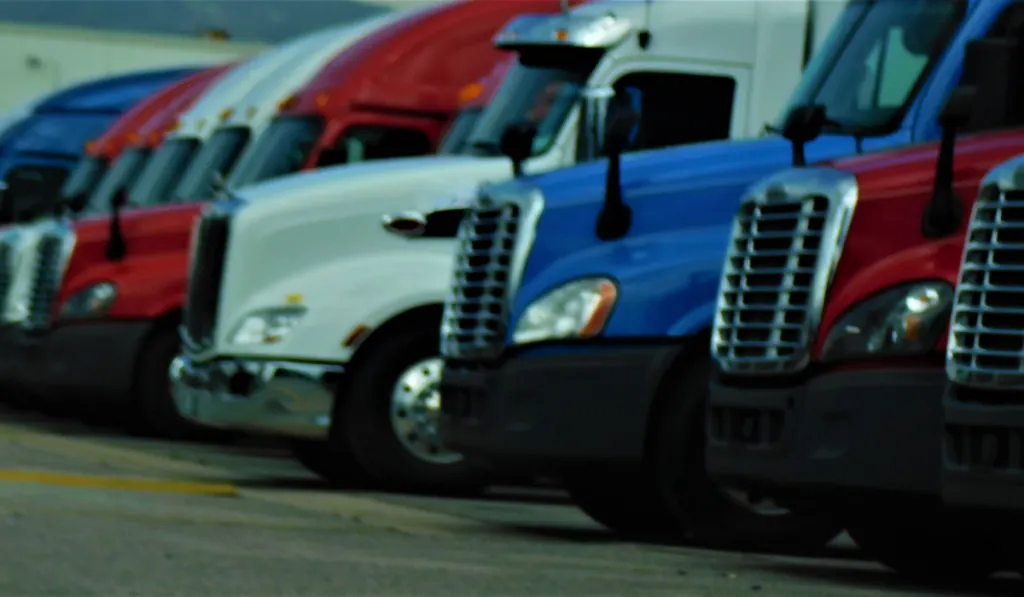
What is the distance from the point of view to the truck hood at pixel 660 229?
11.2 m

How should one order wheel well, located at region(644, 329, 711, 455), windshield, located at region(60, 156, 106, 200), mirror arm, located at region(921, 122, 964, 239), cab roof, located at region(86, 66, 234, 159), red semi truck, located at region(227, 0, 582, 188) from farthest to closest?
windshield, located at region(60, 156, 106, 200) < cab roof, located at region(86, 66, 234, 159) < red semi truck, located at region(227, 0, 582, 188) < wheel well, located at region(644, 329, 711, 455) < mirror arm, located at region(921, 122, 964, 239)

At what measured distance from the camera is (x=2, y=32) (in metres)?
42.5

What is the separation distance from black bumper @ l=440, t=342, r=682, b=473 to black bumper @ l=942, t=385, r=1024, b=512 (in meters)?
2.82

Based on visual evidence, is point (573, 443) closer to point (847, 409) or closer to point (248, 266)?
point (847, 409)

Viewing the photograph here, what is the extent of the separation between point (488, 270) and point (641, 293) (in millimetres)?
965

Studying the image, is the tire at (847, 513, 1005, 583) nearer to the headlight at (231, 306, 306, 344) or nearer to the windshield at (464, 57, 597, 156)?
the windshield at (464, 57, 597, 156)

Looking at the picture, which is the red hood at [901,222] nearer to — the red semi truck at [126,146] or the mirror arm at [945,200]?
the mirror arm at [945,200]

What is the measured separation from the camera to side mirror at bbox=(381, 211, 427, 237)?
48.0 ft

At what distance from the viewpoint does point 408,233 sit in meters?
14.6

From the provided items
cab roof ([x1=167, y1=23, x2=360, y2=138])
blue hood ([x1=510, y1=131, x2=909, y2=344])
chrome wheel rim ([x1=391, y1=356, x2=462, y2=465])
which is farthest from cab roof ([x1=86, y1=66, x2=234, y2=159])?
blue hood ([x1=510, y1=131, x2=909, y2=344])

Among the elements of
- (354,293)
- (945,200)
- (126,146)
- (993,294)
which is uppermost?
(945,200)

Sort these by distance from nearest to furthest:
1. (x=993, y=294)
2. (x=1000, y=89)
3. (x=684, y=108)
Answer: (x=993, y=294) → (x=1000, y=89) → (x=684, y=108)

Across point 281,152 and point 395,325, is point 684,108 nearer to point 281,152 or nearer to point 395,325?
point 395,325

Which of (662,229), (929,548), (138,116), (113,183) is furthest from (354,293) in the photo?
(138,116)
